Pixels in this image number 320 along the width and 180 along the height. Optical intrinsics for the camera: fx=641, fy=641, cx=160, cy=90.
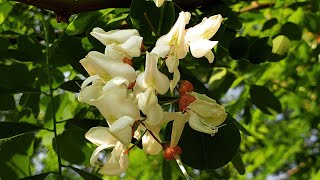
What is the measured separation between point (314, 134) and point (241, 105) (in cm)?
61

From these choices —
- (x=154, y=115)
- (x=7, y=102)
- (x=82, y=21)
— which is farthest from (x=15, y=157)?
(x=154, y=115)

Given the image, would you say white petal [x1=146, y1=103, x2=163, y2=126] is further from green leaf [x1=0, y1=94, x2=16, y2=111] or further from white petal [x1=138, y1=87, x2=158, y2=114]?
green leaf [x1=0, y1=94, x2=16, y2=111]

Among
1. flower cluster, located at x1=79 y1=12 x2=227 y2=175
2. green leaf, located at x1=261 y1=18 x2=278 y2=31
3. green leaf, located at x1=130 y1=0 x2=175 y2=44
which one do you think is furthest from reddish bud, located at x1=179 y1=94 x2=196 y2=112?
green leaf, located at x1=261 y1=18 x2=278 y2=31

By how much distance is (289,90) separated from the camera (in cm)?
151

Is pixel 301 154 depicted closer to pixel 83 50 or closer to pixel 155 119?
pixel 83 50

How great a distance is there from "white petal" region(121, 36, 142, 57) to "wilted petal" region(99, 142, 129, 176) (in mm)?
90

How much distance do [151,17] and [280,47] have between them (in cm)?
24

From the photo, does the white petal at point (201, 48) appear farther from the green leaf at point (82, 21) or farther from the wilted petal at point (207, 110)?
the green leaf at point (82, 21)

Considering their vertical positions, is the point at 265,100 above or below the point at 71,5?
below

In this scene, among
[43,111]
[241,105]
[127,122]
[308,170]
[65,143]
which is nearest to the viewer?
[127,122]

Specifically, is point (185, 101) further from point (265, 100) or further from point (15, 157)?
point (265, 100)

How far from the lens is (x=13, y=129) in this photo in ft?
2.87

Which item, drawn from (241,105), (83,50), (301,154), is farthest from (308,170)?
(83,50)

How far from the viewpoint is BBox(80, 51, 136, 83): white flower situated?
2.03 feet
